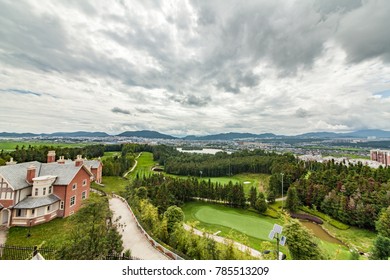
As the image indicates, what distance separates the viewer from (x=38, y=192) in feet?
28.7

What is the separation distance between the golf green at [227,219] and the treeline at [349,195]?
19.7ft

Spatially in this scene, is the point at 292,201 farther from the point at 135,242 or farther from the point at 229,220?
the point at 135,242

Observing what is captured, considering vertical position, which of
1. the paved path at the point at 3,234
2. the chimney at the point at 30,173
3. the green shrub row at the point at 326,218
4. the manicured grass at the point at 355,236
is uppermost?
the chimney at the point at 30,173

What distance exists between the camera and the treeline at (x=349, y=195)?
1598 cm

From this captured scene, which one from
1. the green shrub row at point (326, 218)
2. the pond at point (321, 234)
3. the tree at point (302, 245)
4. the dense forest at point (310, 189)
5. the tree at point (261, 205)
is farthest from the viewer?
the tree at point (261, 205)

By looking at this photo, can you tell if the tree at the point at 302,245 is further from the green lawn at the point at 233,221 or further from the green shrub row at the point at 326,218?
the green shrub row at the point at 326,218

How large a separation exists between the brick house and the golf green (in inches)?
376

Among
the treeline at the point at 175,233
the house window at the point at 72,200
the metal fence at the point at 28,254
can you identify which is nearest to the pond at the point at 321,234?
the treeline at the point at 175,233

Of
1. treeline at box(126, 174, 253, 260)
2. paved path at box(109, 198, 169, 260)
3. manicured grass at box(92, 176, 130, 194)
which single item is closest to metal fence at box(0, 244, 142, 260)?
paved path at box(109, 198, 169, 260)

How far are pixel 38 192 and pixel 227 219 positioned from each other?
13706 mm

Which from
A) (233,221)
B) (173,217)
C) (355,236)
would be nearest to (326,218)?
(355,236)

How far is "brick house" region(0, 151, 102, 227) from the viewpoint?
7910mm

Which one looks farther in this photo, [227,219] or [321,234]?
[227,219]

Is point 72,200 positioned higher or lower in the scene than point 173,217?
higher
